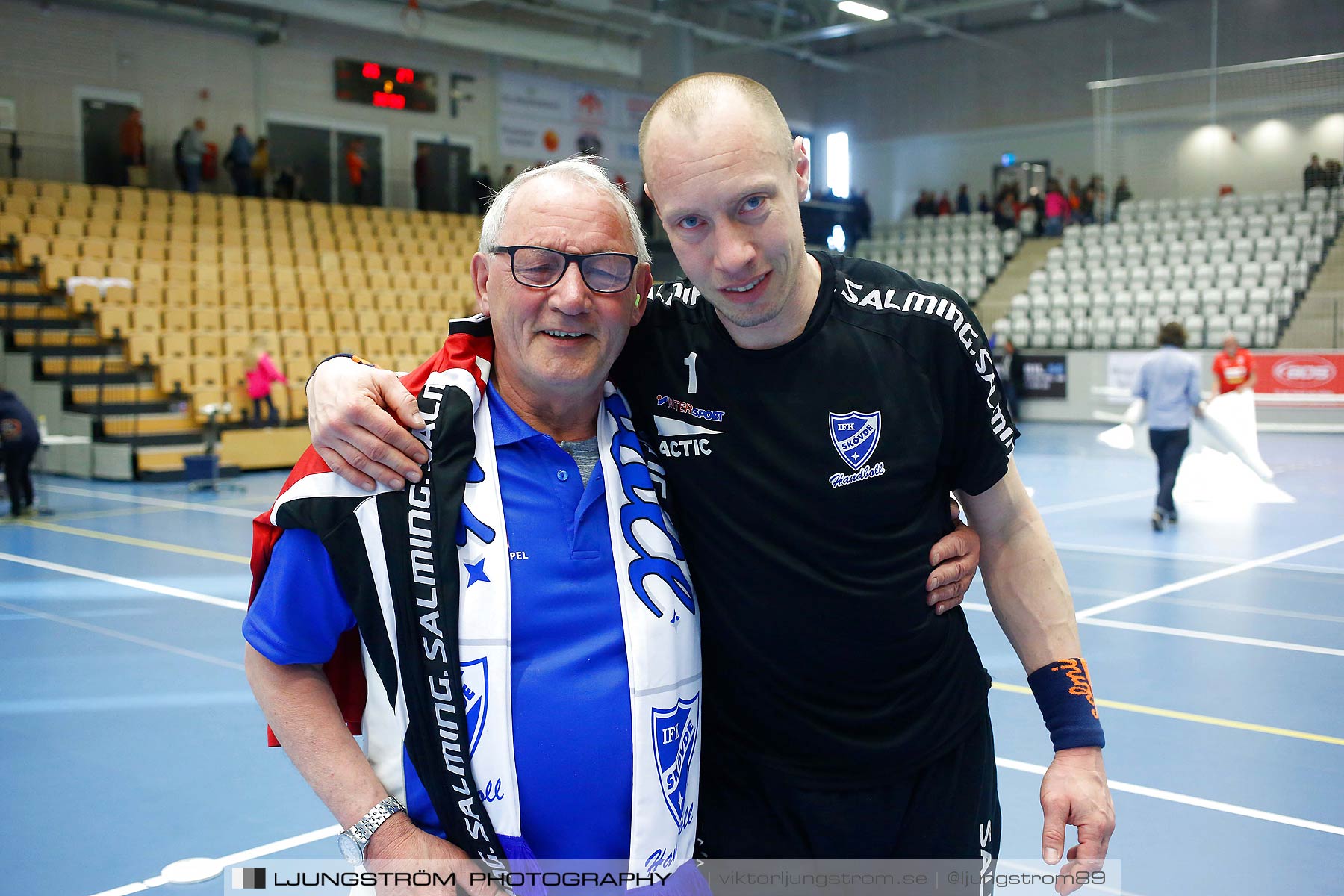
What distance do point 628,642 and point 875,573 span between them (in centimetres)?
43

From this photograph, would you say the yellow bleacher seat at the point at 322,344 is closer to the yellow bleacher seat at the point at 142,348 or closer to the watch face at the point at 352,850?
the yellow bleacher seat at the point at 142,348

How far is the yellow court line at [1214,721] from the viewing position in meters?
4.38

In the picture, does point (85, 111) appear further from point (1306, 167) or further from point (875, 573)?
point (1306, 167)

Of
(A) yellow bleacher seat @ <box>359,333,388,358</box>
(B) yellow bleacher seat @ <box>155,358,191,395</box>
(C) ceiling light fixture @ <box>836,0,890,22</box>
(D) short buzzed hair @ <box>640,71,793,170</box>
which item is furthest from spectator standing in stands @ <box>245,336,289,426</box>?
(C) ceiling light fixture @ <box>836,0,890,22</box>

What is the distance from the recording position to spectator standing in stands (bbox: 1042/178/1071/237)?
2484cm

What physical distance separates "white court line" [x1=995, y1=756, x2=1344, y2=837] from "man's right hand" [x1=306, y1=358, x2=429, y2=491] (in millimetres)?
2457

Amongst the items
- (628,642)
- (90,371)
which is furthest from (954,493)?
(90,371)

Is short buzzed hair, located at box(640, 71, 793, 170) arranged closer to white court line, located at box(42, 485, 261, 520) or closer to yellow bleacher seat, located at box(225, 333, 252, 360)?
white court line, located at box(42, 485, 261, 520)

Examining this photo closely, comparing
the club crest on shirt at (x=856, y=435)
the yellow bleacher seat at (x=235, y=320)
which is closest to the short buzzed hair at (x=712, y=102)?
the club crest on shirt at (x=856, y=435)

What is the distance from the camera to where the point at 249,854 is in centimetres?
338

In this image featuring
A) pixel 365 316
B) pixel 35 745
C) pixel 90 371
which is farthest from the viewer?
pixel 365 316

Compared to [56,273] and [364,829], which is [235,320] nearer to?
→ [56,273]

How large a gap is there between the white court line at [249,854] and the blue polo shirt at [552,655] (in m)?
2.01

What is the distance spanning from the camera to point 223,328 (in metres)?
15.2
